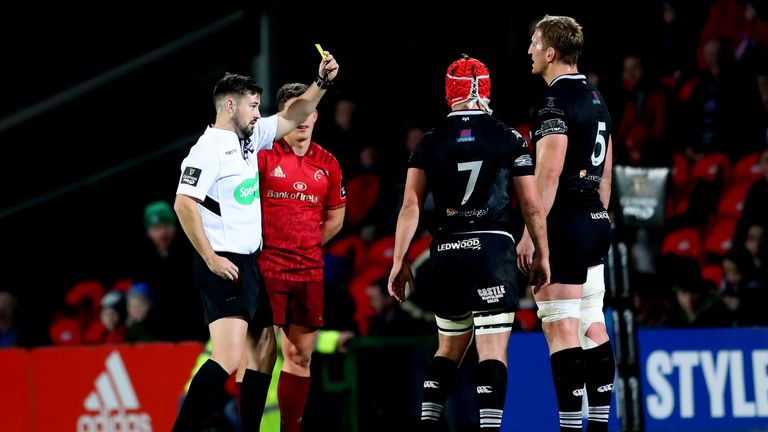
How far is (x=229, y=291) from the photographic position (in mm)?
6703

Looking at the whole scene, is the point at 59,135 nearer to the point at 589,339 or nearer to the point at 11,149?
the point at 11,149

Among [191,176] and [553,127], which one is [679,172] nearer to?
[553,127]

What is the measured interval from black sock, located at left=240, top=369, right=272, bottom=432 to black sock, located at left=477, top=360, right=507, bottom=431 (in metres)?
1.40

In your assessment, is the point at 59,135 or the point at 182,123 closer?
the point at 59,135

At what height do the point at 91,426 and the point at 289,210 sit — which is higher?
the point at 289,210

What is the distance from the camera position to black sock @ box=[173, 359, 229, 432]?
21.2 ft

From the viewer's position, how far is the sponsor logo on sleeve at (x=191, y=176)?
662 cm

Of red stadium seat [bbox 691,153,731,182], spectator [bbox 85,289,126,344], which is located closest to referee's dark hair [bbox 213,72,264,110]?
spectator [bbox 85,289,126,344]

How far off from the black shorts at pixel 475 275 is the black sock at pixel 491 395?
319 mm

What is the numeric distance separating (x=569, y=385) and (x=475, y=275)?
2.60ft

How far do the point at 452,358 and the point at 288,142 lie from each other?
1.78 m

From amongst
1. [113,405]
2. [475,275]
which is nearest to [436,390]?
[475,275]

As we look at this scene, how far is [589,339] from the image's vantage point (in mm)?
6855

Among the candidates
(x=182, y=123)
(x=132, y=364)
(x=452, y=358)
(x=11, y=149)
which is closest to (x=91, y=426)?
(x=132, y=364)
